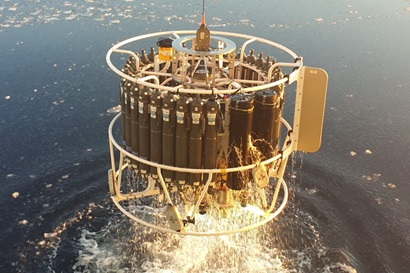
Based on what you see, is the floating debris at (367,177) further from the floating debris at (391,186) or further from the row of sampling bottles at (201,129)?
the row of sampling bottles at (201,129)

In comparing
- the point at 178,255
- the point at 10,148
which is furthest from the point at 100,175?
the point at 178,255

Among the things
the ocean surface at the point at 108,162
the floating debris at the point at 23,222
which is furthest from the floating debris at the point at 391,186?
the floating debris at the point at 23,222

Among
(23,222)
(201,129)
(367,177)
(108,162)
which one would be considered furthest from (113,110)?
(201,129)

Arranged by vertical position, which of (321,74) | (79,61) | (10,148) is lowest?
(10,148)

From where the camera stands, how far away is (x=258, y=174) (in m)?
14.4

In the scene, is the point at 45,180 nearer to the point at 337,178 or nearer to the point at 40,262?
the point at 40,262

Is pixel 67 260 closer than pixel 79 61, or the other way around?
pixel 67 260

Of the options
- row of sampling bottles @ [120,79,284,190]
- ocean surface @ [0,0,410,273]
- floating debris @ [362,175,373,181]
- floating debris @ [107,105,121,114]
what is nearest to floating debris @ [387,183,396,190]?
ocean surface @ [0,0,410,273]

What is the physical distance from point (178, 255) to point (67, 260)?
4480 mm

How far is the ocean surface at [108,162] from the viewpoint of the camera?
20.0m

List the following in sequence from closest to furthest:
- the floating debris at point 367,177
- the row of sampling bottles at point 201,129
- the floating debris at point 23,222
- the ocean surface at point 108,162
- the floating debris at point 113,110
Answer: the row of sampling bottles at point 201,129 < the ocean surface at point 108,162 < the floating debris at point 23,222 < the floating debris at point 367,177 < the floating debris at point 113,110

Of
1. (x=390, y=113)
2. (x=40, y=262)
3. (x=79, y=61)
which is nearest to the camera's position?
(x=40, y=262)

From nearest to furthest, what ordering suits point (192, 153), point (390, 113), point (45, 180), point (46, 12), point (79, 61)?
point (192, 153) → point (45, 180) → point (390, 113) → point (79, 61) → point (46, 12)

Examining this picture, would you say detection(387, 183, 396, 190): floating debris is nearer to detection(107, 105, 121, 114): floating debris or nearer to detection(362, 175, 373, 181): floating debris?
detection(362, 175, 373, 181): floating debris
